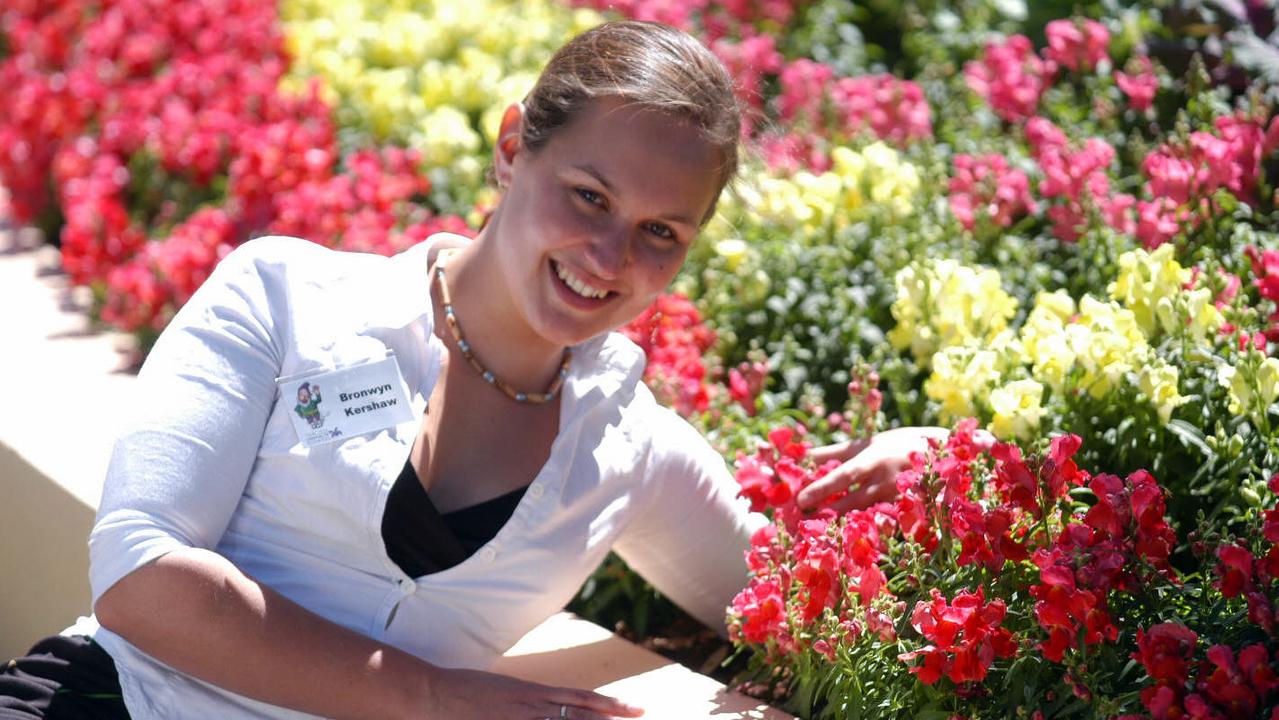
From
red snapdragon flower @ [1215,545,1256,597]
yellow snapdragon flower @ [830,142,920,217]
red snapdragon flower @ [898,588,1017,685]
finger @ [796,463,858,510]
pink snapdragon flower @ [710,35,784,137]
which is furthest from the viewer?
pink snapdragon flower @ [710,35,784,137]

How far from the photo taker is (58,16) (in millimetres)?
6285

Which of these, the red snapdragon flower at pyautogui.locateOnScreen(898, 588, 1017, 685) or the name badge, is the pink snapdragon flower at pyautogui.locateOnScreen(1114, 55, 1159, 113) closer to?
the red snapdragon flower at pyautogui.locateOnScreen(898, 588, 1017, 685)

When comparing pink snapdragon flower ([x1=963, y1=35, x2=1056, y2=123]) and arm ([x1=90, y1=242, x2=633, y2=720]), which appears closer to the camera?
arm ([x1=90, y1=242, x2=633, y2=720])

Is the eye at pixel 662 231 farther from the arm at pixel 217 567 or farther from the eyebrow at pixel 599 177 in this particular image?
the arm at pixel 217 567

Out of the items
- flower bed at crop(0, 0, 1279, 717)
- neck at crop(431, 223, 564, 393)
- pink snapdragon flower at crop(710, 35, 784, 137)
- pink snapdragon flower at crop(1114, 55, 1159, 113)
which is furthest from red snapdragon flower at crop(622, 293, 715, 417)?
pink snapdragon flower at crop(710, 35, 784, 137)

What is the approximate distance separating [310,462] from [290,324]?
0.21 meters

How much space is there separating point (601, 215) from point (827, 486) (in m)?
0.62

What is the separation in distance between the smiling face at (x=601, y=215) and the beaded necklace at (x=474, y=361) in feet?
0.62

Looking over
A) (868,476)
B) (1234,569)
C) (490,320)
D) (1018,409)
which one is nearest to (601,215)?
(490,320)

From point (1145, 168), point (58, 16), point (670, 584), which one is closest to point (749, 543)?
point (670, 584)

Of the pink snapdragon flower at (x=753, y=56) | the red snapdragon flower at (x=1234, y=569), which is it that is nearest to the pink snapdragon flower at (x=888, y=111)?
the pink snapdragon flower at (x=753, y=56)

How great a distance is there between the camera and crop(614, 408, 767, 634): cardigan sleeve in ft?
7.40

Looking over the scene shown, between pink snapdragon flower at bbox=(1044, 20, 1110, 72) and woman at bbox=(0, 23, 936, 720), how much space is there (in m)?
2.04

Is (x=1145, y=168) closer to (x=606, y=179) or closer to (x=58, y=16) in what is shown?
(x=606, y=179)
